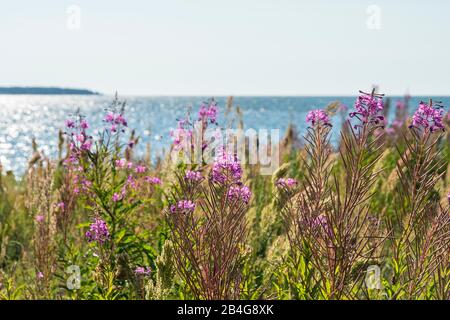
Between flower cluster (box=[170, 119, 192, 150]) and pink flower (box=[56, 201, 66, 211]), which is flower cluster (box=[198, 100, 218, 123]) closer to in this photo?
flower cluster (box=[170, 119, 192, 150])

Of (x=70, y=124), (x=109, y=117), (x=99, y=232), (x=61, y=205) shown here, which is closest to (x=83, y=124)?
(x=70, y=124)

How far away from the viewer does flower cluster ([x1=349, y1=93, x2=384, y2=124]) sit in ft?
5.64

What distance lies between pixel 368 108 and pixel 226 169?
509 mm

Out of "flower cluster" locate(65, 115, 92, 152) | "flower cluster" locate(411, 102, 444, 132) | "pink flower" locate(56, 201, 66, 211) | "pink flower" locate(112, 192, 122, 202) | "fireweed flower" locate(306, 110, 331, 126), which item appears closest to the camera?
"flower cluster" locate(411, 102, 444, 132)

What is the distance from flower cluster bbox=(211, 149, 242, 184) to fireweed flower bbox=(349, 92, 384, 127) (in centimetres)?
45

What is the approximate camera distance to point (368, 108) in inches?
68.6

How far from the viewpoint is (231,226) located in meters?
1.80

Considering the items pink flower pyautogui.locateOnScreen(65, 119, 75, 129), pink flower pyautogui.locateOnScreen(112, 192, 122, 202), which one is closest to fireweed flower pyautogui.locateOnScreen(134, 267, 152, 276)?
pink flower pyautogui.locateOnScreen(112, 192, 122, 202)

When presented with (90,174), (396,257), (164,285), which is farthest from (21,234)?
(396,257)

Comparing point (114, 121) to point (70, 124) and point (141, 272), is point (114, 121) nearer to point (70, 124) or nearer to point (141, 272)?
point (70, 124)

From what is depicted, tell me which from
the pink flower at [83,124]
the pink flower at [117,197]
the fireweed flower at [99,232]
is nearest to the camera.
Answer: the fireweed flower at [99,232]

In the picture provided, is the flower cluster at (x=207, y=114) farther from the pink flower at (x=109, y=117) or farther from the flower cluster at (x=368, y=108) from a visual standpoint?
the flower cluster at (x=368, y=108)

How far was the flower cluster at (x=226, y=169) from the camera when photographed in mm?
1914

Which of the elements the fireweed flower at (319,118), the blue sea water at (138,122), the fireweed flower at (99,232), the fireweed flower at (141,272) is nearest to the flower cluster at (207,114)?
the blue sea water at (138,122)
